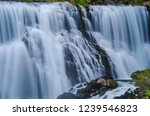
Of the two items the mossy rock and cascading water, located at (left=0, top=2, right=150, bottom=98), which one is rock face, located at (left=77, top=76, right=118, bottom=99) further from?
cascading water, located at (left=0, top=2, right=150, bottom=98)

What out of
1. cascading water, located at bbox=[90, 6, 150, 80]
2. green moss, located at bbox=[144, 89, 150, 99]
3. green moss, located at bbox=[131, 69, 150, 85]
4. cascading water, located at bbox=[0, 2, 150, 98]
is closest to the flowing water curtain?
cascading water, located at bbox=[0, 2, 150, 98]

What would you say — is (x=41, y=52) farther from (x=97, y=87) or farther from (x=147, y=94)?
(x=147, y=94)

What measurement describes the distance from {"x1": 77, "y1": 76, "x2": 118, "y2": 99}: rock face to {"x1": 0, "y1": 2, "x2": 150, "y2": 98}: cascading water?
1537mm

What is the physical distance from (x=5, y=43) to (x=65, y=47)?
86.9 inches

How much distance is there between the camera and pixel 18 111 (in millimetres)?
6324

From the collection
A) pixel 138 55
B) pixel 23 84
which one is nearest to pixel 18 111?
pixel 23 84

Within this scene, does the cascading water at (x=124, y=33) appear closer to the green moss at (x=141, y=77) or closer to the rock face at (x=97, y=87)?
the green moss at (x=141, y=77)

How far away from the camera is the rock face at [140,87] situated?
1047cm

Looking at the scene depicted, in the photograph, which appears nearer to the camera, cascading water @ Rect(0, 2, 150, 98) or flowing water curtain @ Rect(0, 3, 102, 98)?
flowing water curtain @ Rect(0, 3, 102, 98)

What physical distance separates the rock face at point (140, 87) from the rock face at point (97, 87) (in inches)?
27.6

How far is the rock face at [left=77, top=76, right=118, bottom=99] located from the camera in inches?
445

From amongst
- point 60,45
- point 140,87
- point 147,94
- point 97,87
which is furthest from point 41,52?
point 147,94

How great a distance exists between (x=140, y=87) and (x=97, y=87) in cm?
124

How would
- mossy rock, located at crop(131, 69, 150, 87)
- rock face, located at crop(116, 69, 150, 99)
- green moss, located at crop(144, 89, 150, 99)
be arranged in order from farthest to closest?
mossy rock, located at crop(131, 69, 150, 87) < rock face, located at crop(116, 69, 150, 99) < green moss, located at crop(144, 89, 150, 99)
